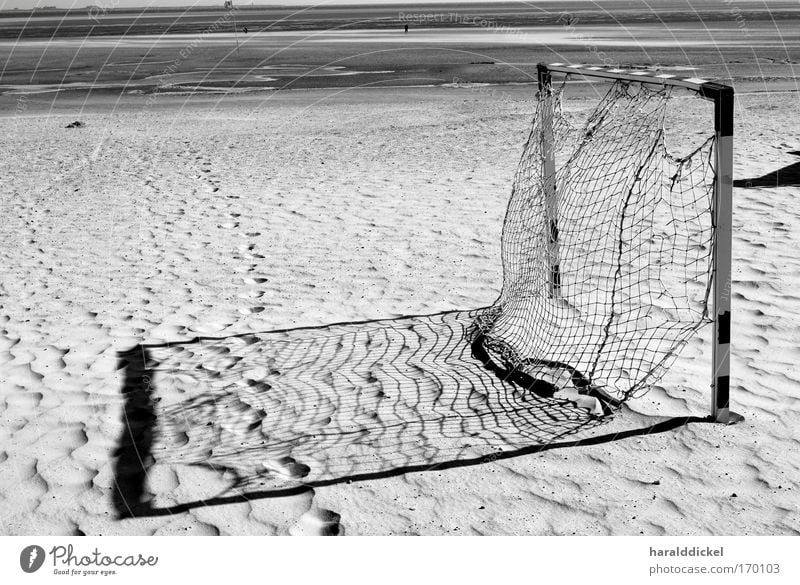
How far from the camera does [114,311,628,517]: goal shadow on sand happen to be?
396 centimetres

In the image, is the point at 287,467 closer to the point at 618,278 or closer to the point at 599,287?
the point at 599,287

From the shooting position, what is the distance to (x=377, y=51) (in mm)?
33812

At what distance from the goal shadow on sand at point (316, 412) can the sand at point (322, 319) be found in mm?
29

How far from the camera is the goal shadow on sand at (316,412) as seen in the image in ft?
13.0

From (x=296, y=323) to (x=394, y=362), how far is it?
1.02 meters

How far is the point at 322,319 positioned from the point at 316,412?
1491 mm

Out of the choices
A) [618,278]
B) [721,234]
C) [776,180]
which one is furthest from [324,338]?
[776,180]

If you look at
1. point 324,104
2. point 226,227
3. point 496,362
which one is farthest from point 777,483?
point 324,104

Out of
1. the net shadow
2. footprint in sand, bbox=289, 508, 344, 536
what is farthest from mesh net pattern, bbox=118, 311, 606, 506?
the net shadow

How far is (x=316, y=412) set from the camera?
455 centimetres

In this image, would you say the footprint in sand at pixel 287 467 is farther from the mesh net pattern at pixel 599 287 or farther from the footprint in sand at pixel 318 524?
the mesh net pattern at pixel 599 287

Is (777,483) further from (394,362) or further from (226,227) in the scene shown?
(226,227)

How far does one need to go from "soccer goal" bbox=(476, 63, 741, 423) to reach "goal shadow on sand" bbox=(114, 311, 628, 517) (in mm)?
389

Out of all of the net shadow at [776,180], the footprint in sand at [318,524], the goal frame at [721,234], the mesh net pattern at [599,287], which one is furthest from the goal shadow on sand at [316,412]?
the net shadow at [776,180]
